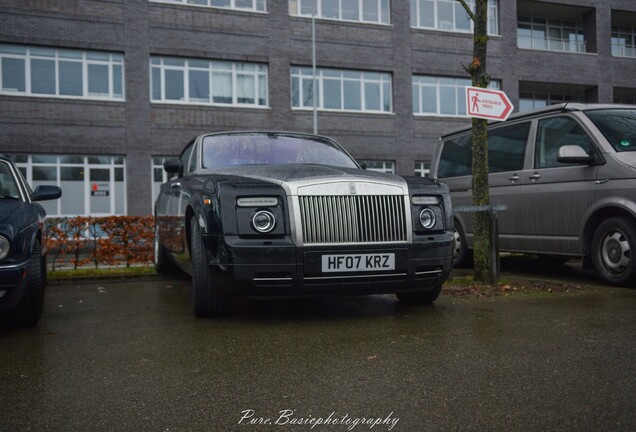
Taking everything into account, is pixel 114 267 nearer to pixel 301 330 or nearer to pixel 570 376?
pixel 301 330

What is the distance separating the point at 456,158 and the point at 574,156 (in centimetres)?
273

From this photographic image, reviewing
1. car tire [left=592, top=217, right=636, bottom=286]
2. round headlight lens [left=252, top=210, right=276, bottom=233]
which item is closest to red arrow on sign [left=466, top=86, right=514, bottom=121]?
car tire [left=592, top=217, right=636, bottom=286]

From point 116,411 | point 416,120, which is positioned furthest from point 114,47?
point 116,411

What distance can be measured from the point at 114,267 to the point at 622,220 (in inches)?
281

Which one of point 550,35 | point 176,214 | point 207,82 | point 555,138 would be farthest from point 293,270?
point 550,35

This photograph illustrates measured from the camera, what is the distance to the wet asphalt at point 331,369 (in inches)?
96.4

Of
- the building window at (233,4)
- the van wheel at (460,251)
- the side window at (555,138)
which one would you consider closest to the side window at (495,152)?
the side window at (555,138)

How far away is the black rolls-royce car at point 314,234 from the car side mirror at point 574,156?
2236 millimetres

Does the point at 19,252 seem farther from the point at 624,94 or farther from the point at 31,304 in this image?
the point at 624,94

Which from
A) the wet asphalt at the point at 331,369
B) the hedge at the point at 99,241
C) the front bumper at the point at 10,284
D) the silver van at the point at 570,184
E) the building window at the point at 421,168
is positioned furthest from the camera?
the building window at the point at 421,168

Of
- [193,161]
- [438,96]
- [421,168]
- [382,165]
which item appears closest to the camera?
[193,161]

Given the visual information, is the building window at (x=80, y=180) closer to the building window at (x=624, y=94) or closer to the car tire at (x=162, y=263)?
the car tire at (x=162, y=263)

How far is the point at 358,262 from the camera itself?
446 cm

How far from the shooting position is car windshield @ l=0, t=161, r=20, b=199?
205 inches
